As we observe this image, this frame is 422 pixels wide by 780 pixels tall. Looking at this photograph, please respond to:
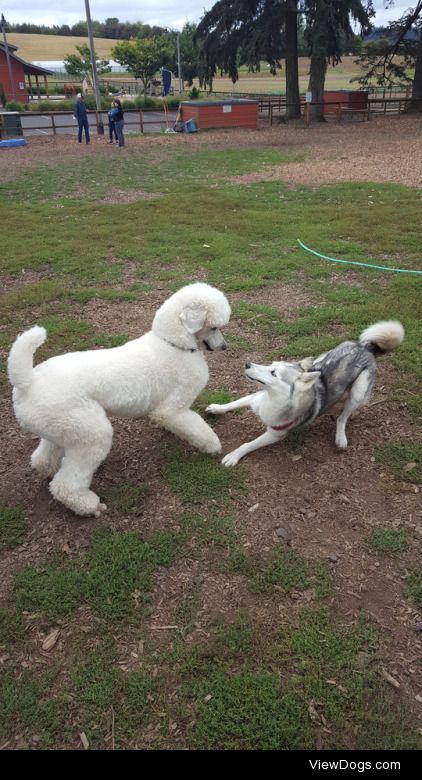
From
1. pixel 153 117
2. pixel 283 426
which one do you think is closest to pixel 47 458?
pixel 283 426

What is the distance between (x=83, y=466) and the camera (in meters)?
3.25

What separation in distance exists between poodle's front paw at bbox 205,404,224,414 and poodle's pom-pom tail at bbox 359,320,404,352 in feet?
4.40

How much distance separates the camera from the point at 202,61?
101ft

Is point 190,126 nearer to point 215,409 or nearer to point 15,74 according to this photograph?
point 215,409

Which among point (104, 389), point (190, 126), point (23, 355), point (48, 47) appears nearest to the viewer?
point (23, 355)

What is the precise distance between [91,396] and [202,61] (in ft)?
113

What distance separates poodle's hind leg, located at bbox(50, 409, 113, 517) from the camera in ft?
10.3

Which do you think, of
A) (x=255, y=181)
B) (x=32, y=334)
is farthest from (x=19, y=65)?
(x=32, y=334)

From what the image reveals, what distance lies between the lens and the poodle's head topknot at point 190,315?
139 inches

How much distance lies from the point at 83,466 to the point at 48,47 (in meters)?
116

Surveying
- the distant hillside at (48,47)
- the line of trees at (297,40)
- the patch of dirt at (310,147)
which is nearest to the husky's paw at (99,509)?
the patch of dirt at (310,147)

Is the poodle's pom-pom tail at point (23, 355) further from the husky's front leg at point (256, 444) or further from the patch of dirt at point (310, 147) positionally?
the patch of dirt at point (310, 147)

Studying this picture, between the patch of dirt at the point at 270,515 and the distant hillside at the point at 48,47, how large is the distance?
9942 centimetres

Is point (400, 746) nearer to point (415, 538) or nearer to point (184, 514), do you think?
point (415, 538)
